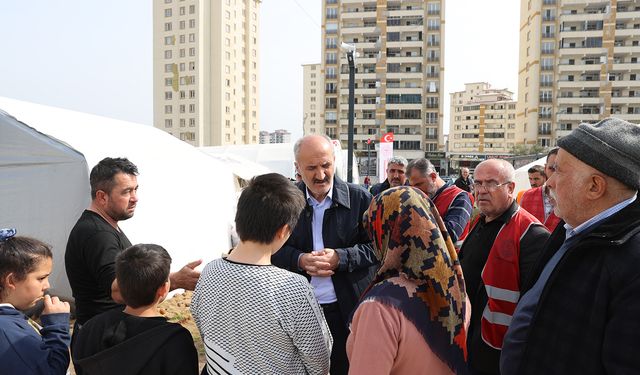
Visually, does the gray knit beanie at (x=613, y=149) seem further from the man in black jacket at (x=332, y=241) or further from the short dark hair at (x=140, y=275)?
the short dark hair at (x=140, y=275)

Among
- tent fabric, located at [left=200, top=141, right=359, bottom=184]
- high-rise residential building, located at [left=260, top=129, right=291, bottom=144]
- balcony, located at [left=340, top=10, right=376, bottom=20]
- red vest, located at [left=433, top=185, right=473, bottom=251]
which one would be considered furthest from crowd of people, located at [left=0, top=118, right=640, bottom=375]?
high-rise residential building, located at [left=260, top=129, right=291, bottom=144]

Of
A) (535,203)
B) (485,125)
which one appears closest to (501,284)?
(535,203)

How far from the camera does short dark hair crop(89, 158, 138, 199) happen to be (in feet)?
9.05

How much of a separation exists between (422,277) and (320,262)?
39.7 inches

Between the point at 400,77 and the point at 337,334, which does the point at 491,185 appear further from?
the point at 400,77

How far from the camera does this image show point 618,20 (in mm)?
59719

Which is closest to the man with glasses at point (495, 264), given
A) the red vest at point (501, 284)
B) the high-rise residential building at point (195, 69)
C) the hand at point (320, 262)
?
the red vest at point (501, 284)

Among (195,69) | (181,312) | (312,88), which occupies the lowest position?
(181,312)

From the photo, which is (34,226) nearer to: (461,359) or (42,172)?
(42,172)

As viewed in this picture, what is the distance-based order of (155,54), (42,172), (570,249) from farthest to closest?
(155,54) → (42,172) → (570,249)

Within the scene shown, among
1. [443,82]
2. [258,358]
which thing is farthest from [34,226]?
[443,82]

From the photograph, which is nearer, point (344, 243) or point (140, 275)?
point (140, 275)

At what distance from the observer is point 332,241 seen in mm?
2867

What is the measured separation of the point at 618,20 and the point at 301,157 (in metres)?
72.4
